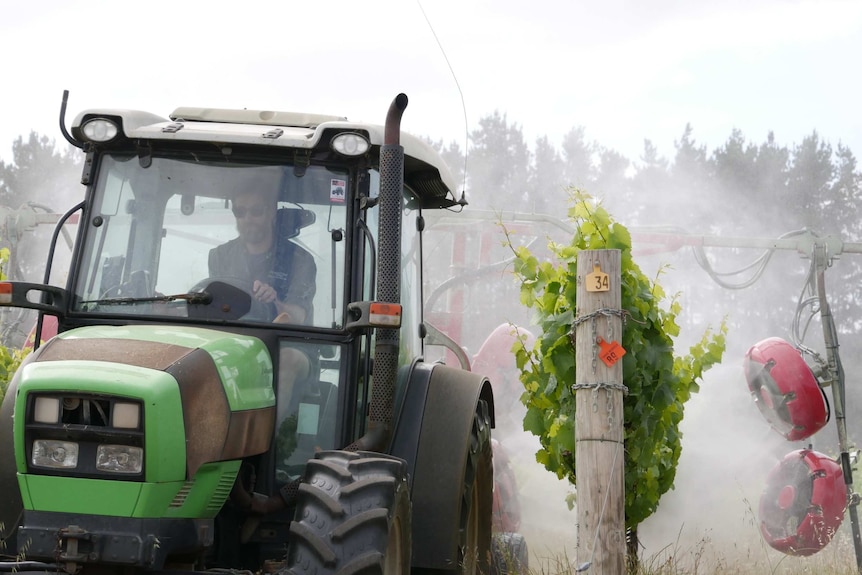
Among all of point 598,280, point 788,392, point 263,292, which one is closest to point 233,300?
point 263,292

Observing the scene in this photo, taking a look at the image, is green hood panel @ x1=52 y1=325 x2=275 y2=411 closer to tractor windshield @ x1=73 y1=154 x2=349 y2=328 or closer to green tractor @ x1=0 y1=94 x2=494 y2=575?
green tractor @ x1=0 y1=94 x2=494 y2=575

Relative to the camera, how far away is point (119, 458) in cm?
461

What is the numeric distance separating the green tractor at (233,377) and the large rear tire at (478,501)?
66mm

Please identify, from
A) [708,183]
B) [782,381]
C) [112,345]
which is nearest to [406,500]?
[112,345]

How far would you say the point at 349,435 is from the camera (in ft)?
18.0

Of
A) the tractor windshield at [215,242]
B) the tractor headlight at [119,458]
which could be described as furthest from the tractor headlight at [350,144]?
the tractor headlight at [119,458]

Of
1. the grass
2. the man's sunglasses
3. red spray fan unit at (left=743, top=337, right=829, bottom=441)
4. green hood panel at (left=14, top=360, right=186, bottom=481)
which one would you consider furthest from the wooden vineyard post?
red spray fan unit at (left=743, top=337, right=829, bottom=441)

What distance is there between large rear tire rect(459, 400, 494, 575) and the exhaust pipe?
1014mm

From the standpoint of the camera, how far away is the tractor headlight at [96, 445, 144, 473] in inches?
181

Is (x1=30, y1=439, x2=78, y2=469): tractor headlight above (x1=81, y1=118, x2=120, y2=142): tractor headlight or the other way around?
the other way around

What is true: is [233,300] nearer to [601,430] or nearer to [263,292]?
[263,292]

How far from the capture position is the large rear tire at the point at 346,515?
176 inches

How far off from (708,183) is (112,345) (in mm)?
44875

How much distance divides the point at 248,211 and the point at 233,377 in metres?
0.96
